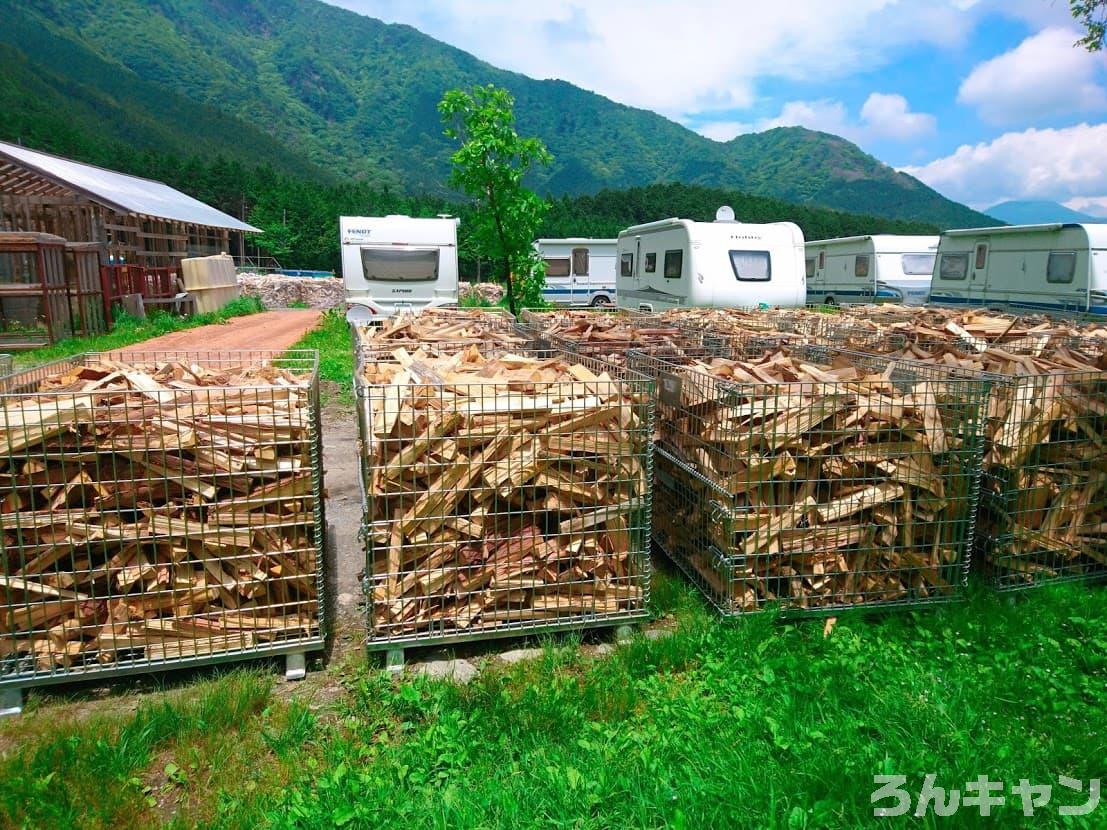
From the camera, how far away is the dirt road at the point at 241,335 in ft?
61.5

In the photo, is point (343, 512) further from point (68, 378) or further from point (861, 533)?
point (861, 533)

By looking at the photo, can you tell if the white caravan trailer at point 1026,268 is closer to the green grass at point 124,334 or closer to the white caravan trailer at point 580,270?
the white caravan trailer at point 580,270

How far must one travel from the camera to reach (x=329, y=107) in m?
137

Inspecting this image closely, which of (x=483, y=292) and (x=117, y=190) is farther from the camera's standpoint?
(x=483, y=292)

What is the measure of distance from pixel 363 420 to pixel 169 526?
1115mm

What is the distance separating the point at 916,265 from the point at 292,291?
29.1 meters

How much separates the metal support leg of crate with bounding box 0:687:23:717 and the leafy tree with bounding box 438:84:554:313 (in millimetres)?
10691

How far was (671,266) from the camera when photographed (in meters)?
16.5

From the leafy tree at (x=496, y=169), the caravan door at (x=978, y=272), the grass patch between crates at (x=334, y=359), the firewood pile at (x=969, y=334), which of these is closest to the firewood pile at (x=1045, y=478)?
the firewood pile at (x=969, y=334)

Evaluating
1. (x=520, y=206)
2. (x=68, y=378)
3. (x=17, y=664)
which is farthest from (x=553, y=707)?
(x=520, y=206)

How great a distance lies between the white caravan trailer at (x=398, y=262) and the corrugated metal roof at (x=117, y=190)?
32.0 ft

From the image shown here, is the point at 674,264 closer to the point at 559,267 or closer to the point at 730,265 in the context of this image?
the point at 730,265

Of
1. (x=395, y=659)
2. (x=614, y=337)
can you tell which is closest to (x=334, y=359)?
(x=614, y=337)

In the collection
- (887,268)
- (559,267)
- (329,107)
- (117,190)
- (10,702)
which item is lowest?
(10,702)
